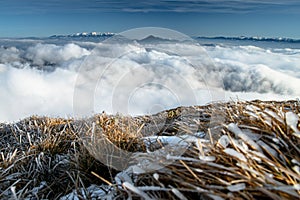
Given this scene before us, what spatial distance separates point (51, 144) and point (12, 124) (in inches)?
76.9

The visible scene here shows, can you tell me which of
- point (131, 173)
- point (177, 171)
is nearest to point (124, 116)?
point (131, 173)

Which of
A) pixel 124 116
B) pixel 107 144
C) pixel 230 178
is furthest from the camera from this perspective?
pixel 124 116

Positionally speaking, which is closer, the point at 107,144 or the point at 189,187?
the point at 189,187

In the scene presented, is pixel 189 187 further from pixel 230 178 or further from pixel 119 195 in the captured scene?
pixel 119 195

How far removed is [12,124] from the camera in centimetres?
616

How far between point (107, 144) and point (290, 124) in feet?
6.02

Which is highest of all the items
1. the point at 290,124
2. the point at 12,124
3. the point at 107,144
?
the point at 290,124

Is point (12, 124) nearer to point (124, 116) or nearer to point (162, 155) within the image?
point (124, 116)

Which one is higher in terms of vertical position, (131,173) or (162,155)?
(162,155)

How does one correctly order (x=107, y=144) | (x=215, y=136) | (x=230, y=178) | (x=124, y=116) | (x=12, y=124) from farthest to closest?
(x=12, y=124) → (x=124, y=116) → (x=107, y=144) → (x=215, y=136) → (x=230, y=178)

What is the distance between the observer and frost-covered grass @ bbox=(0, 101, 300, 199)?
2.30m

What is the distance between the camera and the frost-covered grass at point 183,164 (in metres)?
2.30

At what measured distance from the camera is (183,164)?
249cm

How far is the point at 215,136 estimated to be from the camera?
3.02 m
